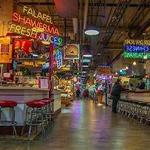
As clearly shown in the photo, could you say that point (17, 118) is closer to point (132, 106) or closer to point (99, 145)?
point (99, 145)

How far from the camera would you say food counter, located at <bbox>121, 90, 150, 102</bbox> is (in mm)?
15584

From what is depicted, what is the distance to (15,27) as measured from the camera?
459 inches

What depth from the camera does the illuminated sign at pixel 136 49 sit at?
1880 cm

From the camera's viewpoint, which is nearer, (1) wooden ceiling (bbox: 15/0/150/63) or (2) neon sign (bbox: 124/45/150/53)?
(1) wooden ceiling (bbox: 15/0/150/63)

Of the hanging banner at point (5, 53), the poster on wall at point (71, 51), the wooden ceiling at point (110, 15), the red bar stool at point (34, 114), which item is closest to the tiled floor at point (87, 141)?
the red bar stool at point (34, 114)

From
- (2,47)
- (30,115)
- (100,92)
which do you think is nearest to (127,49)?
(2,47)

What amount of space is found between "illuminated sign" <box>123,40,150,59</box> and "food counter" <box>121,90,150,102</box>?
5.66 feet

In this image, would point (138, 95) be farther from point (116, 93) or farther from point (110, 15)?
point (110, 15)

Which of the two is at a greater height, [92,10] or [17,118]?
[92,10]

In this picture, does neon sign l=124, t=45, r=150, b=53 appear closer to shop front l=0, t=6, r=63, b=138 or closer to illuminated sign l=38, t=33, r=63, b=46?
shop front l=0, t=6, r=63, b=138

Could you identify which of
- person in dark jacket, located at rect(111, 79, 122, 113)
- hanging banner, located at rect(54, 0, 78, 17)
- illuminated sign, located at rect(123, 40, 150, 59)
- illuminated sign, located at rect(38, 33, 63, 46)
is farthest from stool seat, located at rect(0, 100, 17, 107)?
person in dark jacket, located at rect(111, 79, 122, 113)

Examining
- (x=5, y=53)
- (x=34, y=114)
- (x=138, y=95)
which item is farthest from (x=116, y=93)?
(x=34, y=114)

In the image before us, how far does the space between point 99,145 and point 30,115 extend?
91.2 inches

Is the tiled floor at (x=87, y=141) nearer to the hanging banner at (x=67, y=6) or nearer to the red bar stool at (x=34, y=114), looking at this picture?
the red bar stool at (x=34, y=114)
